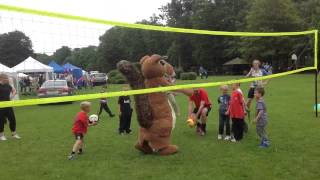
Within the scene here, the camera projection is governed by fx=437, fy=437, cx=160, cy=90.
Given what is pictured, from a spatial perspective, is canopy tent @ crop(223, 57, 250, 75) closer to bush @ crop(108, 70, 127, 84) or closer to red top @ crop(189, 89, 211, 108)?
red top @ crop(189, 89, 211, 108)

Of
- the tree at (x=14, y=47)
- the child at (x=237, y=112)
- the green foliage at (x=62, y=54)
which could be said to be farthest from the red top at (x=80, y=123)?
the child at (x=237, y=112)

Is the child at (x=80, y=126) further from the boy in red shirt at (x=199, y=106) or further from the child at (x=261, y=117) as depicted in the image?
the child at (x=261, y=117)

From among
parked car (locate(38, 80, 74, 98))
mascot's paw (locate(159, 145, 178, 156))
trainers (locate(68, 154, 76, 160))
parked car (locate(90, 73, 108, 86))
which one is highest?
parked car (locate(90, 73, 108, 86))

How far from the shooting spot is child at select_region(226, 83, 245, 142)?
1011 centimetres

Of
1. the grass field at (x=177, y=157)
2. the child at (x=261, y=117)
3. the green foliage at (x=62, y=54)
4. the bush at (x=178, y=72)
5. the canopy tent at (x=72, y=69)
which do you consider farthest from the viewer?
the bush at (x=178, y=72)

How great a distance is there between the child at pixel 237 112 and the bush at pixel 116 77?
2.72 meters

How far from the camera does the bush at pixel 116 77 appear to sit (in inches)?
317

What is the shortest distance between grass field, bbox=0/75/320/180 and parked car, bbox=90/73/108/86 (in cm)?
23

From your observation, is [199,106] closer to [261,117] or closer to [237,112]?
[237,112]

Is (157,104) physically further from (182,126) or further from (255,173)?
(182,126)

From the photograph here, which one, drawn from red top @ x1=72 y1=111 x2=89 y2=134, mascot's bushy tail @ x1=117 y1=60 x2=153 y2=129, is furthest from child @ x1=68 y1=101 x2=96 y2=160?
mascot's bushy tail @ x1=117 y1=60 x2=153 y2=129

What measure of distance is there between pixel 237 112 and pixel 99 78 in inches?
133

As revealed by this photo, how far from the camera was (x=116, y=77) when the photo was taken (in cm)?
836

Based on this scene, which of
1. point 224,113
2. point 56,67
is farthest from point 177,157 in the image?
point 56,67
